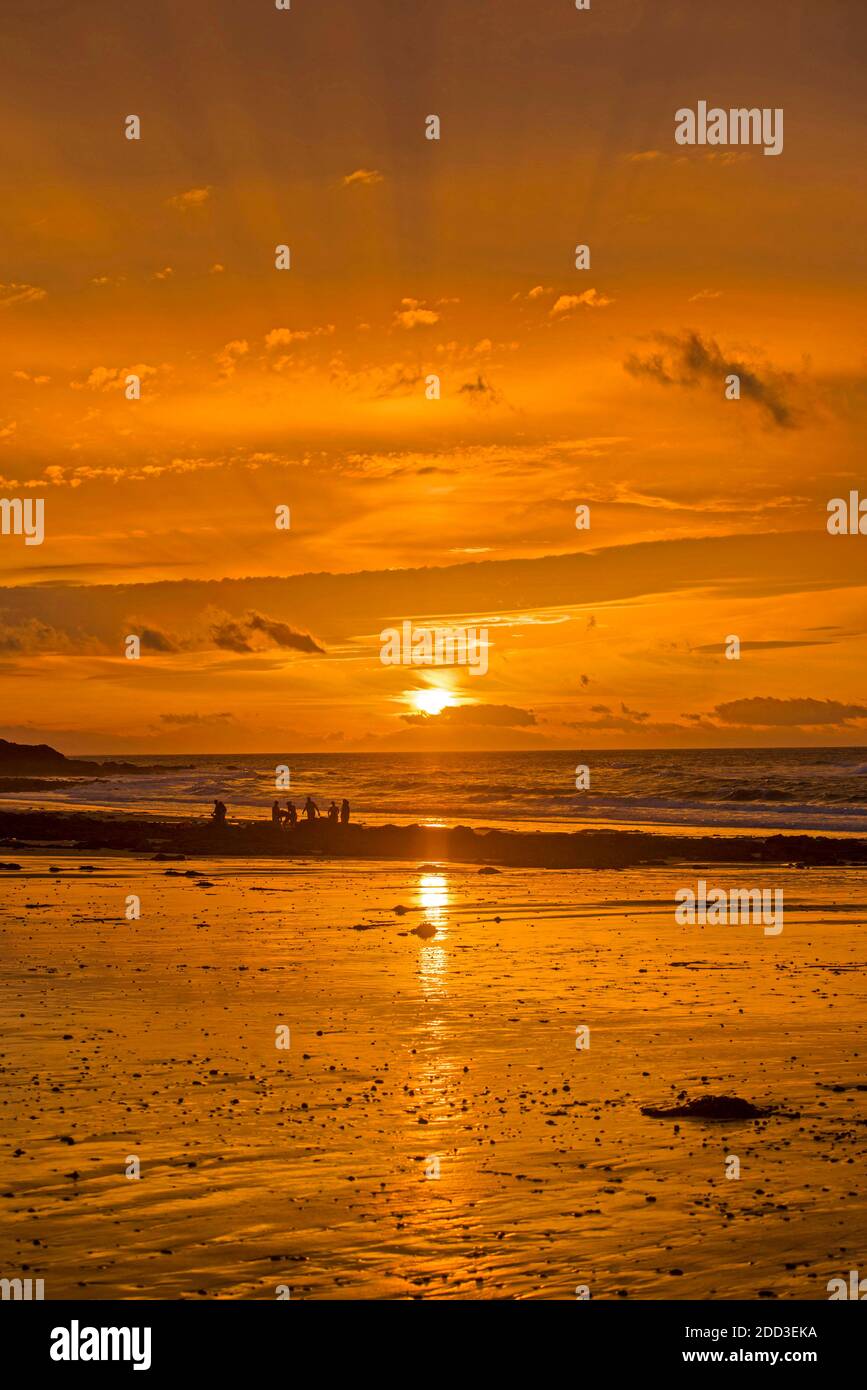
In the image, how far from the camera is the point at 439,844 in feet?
214

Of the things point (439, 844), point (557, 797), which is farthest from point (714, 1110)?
point (557, 797)

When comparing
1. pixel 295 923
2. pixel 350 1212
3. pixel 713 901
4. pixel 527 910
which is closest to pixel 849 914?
pixel 713 901

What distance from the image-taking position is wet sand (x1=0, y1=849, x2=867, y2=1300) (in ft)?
37.3

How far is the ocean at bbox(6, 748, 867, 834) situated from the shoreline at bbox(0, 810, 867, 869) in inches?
496

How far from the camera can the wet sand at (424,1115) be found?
1136 cm

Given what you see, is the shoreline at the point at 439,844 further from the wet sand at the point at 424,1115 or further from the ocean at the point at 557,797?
the wet sand at the point at 424,1115

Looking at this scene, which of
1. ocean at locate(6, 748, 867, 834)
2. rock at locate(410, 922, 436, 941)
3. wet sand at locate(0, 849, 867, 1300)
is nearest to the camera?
wet sand at locate(0, 849, 867, 1300)

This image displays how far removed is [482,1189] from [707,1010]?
9.98 meters

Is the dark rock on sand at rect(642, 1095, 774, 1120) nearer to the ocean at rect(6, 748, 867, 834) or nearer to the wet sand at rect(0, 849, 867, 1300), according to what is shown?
the wet sand at rect(0, 849, 867, 1300)

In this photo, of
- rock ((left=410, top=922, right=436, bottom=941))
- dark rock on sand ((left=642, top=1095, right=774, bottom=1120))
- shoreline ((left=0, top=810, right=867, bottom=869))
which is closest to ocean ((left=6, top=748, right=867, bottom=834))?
shoreline ((left=0, top=810, right=867, bottom=869))

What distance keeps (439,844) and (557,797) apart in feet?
180

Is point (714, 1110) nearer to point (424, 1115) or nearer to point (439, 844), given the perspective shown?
point (424, 1115)

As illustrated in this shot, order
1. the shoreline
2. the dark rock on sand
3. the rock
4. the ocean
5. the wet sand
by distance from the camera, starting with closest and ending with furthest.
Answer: the wet sand → the dark rock on sand → the rock → the shoreline → the ocean

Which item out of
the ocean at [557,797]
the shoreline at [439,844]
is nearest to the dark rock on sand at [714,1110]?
the shoreline at [439,844]
